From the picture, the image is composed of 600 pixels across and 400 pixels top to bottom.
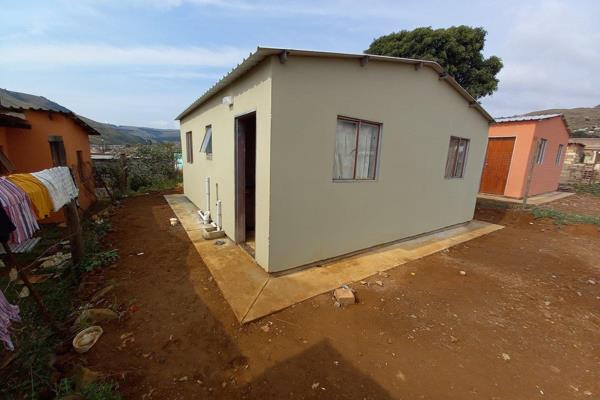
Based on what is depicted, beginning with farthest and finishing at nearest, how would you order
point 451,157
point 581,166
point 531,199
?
point 581,166, point 531,199, point 451,157

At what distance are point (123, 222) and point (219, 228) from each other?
3.02m

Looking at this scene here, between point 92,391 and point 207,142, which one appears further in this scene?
point 207,142

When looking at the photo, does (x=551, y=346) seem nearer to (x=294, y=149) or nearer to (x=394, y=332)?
(x=394, y=332)

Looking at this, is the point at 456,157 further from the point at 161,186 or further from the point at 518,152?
the point at 161,186

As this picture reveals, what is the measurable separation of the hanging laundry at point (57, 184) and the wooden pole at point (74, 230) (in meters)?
0.22

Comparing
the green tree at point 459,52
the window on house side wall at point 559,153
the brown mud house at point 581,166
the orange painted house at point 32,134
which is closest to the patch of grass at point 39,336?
the orange painted house at point 32,134

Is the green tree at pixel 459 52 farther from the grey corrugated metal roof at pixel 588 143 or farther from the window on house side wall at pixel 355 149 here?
the window on house side wall at pixel 355 149

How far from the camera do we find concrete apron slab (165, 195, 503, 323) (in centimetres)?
331

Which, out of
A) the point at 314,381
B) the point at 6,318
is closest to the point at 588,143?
the point at 314,381

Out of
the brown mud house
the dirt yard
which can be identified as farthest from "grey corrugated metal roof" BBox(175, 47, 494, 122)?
the brown mud house

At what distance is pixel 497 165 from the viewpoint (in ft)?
39.2

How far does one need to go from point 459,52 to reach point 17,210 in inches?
714

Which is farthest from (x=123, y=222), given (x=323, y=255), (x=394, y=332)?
(x=394, y=332)

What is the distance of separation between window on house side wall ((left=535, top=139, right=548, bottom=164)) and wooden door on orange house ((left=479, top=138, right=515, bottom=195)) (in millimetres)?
1443
